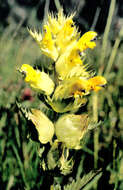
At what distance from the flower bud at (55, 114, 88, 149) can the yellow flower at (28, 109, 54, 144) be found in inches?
1.1

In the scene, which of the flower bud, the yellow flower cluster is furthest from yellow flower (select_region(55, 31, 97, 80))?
the flower bud

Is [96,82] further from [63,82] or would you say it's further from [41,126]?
[41,126]

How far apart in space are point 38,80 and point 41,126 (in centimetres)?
13

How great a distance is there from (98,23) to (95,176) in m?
0.70

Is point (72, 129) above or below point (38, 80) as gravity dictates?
below

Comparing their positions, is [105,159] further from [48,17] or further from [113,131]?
[48,17]

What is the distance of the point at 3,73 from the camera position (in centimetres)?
203

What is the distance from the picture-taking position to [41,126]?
545 millimetres

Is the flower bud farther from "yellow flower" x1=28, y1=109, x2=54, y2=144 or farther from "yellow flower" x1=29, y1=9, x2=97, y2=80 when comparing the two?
"yellow flower" x1=29, y1=9, x2=97, y2=80

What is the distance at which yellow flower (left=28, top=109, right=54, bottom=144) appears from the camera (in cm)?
54

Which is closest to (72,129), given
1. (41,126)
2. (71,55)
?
(41,126)

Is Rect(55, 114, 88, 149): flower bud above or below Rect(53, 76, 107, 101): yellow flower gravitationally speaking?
below

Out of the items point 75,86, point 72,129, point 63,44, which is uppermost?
point 63,44

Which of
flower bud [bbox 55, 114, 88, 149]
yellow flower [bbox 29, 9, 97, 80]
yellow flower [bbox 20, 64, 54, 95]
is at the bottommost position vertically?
flower bud [bbox 55, 114, 88, 149]
